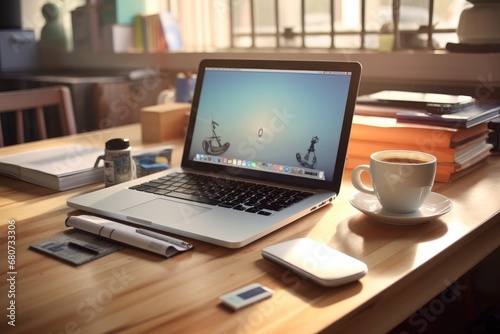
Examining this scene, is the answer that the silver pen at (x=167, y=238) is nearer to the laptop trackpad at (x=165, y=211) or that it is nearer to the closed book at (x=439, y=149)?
the laptop trackpad at (x=165, y=211)

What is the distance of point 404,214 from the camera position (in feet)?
3.05

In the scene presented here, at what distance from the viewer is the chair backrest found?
173 cm

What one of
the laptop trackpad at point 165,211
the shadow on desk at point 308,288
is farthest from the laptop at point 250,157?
the shadow on desk at point 308,288

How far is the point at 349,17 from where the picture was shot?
240 centimetres

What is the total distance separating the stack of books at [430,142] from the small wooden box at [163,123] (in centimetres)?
56

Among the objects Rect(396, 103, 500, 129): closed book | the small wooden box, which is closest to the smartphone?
Rect(396, 103, 500, 129): closed book

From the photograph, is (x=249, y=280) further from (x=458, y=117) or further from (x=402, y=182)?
(x=458, y=117)

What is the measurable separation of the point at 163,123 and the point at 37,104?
1.53 ft

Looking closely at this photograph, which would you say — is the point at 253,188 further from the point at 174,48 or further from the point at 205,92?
the point at 174,48

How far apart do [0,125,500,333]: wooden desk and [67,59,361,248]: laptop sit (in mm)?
47

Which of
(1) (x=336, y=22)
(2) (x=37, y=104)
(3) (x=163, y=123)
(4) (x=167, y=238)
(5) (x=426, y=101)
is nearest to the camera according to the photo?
(4) (x=167, y=238)

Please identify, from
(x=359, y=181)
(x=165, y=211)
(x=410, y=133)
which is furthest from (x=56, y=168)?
(x=410, y=133)

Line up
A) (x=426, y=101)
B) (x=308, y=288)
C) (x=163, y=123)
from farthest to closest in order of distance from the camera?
(x=163, y=123) < (x=426, y=101) < (x=308, y=288)

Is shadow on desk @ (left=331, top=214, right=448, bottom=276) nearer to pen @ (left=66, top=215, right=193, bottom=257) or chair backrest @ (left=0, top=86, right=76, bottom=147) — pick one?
pen @ (left=66, top=215, right=193, bottom=257)
